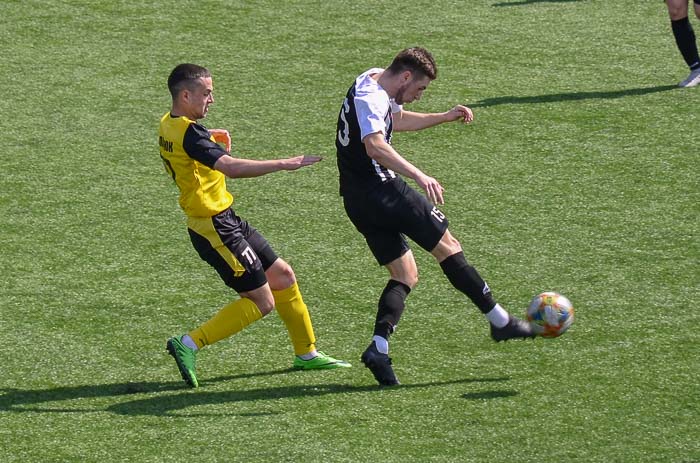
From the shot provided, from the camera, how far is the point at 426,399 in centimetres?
725

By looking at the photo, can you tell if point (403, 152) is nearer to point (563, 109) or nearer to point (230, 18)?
point (563, 109)

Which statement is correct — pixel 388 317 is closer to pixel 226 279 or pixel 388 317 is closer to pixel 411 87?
pixel 226 279

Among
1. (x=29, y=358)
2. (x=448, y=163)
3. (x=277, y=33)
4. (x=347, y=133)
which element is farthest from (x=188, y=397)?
(x=277, y=33)

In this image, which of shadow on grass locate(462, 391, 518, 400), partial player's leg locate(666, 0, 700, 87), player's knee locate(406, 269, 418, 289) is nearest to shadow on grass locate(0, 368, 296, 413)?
player's knee locate(406, 269, 418, 289)

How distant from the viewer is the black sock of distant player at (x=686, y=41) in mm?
12727

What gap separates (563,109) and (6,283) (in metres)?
5.70

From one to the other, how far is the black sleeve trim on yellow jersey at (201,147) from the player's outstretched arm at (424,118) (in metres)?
1.39

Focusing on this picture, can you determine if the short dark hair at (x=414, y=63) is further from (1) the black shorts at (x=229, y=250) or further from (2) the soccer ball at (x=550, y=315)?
(2) the soccer ball at (x=550, y=315)

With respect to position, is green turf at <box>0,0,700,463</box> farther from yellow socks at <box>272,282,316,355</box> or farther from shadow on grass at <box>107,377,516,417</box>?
yellow socks at <box>272,282,316,355</box>

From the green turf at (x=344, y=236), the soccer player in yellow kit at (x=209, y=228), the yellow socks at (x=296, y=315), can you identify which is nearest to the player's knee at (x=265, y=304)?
the soccer player in yellow kit at (x=209, y=228)

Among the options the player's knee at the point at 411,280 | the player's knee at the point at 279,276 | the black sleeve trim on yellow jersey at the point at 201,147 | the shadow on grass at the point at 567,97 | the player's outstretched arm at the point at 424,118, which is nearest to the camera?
the black sleeve trim on yellow jersey at the point at 201,147

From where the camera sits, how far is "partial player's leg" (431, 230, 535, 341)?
24.5ft

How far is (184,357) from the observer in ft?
24.6

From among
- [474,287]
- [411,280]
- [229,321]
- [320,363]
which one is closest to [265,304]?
[229,321]
